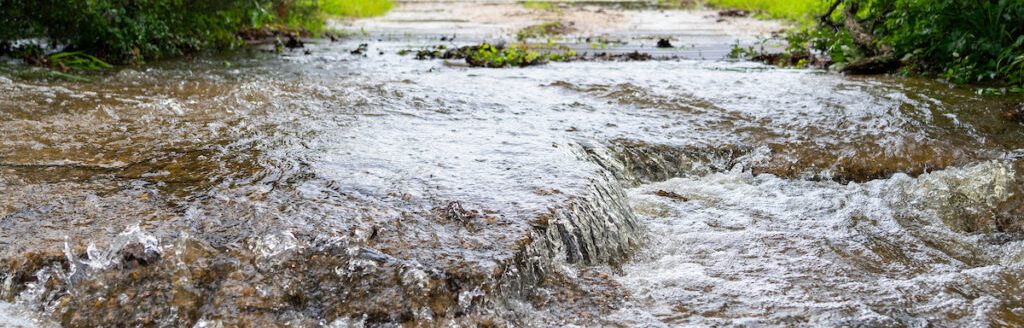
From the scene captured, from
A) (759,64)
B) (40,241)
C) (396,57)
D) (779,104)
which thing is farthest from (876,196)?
(396,57)

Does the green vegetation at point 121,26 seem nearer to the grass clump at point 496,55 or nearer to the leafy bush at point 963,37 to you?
the grass clump at point 496,55

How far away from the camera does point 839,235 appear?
3.83m

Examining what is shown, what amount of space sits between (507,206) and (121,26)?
626cm

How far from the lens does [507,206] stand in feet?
11.6

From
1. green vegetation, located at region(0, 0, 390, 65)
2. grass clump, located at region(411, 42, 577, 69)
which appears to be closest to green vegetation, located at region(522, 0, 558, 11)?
grass clump, located at region(411, 42, 577, 69)

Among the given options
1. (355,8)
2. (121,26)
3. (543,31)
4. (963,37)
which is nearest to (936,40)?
(963,37)

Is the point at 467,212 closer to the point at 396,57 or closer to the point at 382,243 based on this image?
the point at 382,243

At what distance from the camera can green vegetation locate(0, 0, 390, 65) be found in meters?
7.81

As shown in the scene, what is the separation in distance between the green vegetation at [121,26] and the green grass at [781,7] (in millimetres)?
8362

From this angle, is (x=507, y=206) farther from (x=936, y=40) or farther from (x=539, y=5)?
(x=539, y=5)

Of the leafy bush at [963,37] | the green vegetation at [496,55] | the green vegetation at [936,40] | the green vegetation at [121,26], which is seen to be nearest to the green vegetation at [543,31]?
the green vegetation at [496,55]

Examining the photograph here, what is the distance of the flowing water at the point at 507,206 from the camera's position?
9.58 ft

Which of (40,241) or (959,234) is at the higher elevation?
(40,241)

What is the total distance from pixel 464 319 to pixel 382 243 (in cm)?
51
